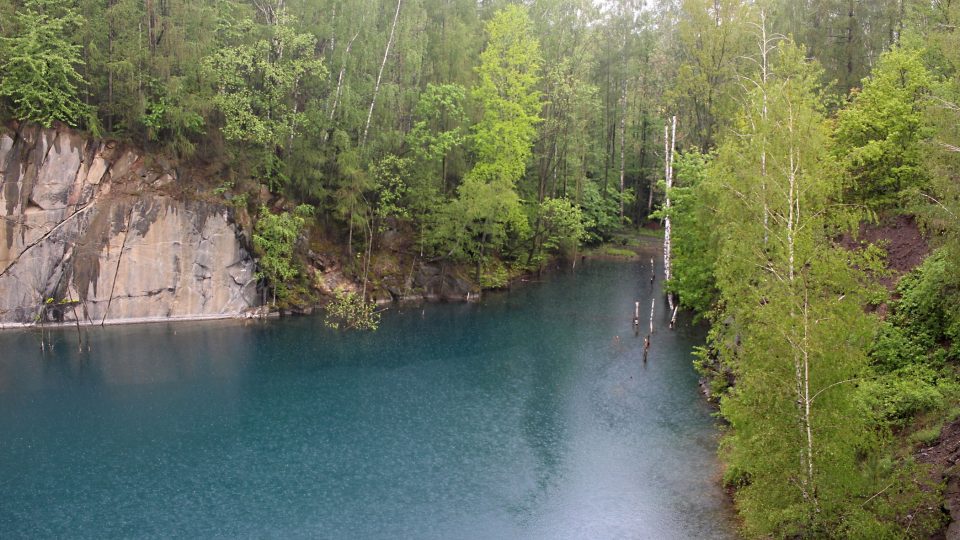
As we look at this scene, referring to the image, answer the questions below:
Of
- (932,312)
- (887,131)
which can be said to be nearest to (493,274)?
(887,131)

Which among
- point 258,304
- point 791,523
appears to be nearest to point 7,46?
point 258,304

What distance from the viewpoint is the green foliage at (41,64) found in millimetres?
36312

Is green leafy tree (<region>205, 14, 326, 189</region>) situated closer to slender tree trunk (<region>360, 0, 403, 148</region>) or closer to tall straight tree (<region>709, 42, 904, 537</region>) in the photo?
slender tree trunk (<region>360, 0, 403, 148</region>)

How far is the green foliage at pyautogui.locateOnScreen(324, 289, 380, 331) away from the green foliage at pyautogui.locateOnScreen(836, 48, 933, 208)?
24.4 m

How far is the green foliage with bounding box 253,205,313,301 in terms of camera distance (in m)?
42.4

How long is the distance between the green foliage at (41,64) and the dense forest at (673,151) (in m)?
0.16

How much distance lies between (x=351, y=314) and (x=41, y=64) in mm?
19232

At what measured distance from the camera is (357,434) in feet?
90.1

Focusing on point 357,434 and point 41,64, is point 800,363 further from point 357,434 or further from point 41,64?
point 41,64

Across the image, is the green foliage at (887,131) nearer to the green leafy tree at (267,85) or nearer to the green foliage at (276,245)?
the green leafy tree at (267,85)

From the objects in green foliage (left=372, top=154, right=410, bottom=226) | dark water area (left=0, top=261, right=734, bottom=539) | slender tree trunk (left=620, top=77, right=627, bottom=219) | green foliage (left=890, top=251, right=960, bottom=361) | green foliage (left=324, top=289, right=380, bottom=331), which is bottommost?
dark water area (left=0, top=261, right=734, bottom=539)

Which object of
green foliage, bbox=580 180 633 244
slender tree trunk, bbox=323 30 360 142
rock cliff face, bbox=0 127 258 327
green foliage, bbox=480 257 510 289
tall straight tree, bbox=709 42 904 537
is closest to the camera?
tall straight tree, bbox=709 42 904 537

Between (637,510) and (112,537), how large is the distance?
47.2 ft

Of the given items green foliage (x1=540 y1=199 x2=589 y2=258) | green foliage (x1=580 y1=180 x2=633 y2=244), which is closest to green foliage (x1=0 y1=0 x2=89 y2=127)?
green foliage (x1=540 y1=199 x2=589 y2=258)
